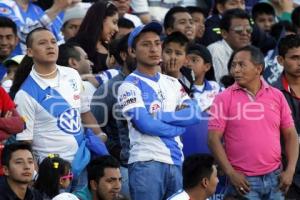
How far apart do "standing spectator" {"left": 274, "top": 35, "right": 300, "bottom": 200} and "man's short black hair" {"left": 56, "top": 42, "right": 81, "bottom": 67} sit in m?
2.04

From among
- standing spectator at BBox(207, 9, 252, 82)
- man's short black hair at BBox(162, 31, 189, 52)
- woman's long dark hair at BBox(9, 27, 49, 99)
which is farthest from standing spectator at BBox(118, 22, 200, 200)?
standing spectator at BBox(207, 9, 252, 82)

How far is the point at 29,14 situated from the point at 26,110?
3101 mm

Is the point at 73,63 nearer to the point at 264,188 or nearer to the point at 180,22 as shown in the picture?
the point at 264,188

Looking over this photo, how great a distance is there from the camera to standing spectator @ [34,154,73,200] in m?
9.62

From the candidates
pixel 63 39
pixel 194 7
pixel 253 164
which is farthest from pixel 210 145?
pixel 194 7

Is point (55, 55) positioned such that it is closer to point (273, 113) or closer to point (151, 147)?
point (151, 147)

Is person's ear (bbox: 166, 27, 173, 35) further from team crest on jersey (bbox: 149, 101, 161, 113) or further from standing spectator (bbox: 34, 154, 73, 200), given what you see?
standing spectator (bbox: 34, 154, 73, 200)

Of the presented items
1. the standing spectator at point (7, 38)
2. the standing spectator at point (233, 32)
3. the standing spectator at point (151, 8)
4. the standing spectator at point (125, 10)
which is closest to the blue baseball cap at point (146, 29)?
the standing spectator at point (7, 38)

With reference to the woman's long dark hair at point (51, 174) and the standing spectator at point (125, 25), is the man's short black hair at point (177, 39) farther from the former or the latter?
the woman's long dark hair at point (51, 174)

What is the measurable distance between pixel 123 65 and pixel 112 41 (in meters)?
0.62

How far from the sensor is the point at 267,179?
10.2 metres

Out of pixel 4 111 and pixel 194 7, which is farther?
pixel 194 7

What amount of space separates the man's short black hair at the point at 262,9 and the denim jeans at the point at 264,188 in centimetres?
526

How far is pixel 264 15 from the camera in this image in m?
15.2
